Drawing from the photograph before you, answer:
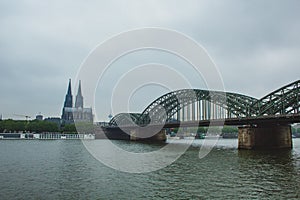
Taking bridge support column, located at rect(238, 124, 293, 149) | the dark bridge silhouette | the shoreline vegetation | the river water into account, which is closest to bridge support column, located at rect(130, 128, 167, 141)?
the dark bridge silhouette

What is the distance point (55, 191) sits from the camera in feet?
66.3

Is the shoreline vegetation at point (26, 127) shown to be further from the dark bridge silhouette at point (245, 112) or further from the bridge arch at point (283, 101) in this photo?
the bridge arch at point (283, 101)

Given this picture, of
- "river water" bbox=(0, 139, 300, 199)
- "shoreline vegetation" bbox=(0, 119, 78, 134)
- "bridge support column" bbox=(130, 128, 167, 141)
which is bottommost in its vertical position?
"river water" bbox=(0, 139, 300, 199)

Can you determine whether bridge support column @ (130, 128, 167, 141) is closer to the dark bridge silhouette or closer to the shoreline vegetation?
the dark bridge silhouette

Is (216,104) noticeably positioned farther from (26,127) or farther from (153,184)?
(26,127)

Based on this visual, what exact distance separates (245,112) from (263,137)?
12745 mm

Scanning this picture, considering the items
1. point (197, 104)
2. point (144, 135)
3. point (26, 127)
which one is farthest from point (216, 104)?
point (26, 127)

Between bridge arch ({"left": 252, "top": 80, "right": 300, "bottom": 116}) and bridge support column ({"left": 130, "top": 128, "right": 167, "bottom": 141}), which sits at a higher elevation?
bridge arch ({"left": 252, "top": 80, "right": 300, "bottom": 116})

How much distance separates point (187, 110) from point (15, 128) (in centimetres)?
9583

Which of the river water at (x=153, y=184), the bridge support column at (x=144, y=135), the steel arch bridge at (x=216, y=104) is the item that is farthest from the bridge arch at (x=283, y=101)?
the bridge support column at (x=144, y=135)

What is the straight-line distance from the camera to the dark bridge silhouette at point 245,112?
61469 millimetres

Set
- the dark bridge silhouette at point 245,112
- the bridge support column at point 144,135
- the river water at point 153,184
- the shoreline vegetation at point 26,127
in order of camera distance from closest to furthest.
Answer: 1. the river water at point 153,184
2. the dark bridge silhouette at point 245,112
3. the bridge support column at point 144,135
4. the shoreline vegetation at point 26,127

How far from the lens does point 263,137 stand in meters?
62.6

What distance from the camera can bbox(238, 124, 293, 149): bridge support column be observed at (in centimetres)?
6162
